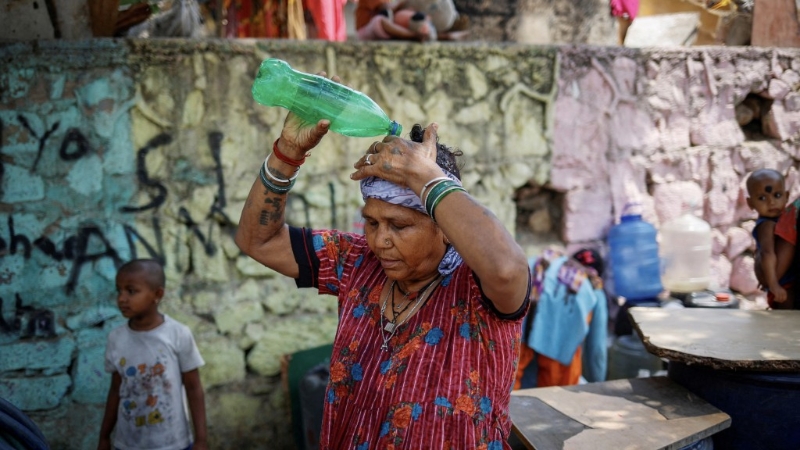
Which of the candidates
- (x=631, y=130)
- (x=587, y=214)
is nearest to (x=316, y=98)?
(x=587, y=214)

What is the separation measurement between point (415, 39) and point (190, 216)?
181cm

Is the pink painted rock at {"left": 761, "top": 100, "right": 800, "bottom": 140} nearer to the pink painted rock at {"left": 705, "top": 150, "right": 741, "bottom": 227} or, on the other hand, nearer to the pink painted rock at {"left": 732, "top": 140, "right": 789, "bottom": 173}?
the pink painted rock at {"left": 732, "top": 140, "right": 789, "bottom": 173}

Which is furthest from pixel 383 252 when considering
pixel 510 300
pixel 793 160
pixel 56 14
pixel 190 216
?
pixel 793 160

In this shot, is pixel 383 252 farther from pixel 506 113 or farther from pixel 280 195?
pixel 506 113

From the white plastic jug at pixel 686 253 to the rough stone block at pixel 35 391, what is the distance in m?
4.23

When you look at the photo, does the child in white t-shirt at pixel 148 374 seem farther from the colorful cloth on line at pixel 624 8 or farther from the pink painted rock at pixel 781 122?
the pink painted rock at pixel 781 122

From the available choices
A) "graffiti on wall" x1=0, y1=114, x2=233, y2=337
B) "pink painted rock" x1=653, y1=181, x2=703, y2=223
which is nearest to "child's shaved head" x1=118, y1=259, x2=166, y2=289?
"graffiti on wall" x1=0, y1=114, x2=233, y2=337

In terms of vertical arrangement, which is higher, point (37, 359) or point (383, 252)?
point (383, 252)

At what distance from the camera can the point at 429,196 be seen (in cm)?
141

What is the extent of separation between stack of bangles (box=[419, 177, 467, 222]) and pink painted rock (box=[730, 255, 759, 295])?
4.49m

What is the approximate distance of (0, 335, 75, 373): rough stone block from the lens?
10.3 feet

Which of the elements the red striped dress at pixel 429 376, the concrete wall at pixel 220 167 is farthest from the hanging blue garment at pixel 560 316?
the red striped dress at pixel 429 376

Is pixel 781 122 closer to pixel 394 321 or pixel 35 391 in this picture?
pixel 394 321

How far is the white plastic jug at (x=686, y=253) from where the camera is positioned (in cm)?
480
